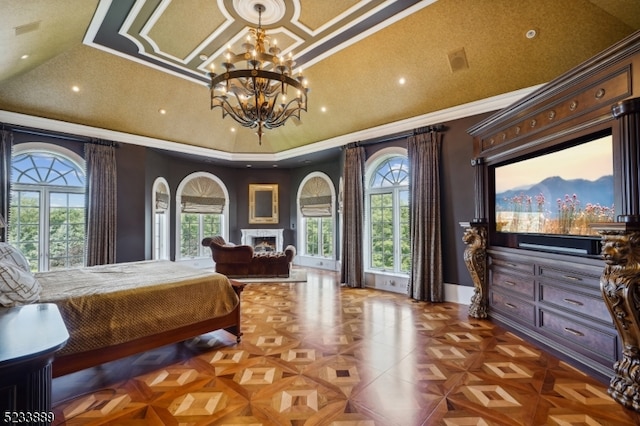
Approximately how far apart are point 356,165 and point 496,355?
3.99 m

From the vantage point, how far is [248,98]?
3195 mm

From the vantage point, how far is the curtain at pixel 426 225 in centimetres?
483

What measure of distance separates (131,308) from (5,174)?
410 centimetres

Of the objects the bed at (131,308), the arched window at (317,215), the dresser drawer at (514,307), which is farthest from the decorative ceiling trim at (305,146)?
the bed at (131,308)

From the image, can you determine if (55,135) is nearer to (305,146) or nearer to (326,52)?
(305,146)

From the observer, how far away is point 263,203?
8844 millimetres

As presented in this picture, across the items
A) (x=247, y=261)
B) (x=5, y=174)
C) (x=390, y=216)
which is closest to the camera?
(x=5, y=174)

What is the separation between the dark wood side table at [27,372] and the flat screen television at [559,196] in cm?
377

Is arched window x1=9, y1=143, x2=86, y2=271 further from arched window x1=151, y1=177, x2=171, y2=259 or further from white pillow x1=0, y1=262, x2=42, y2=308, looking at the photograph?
white pillow x1=0, y1=262, x2=42, y2=308

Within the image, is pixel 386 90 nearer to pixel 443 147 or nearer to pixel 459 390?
pixel 443 147

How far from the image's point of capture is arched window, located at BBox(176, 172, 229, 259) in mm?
7621

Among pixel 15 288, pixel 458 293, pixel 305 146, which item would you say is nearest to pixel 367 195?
pixel 305 146

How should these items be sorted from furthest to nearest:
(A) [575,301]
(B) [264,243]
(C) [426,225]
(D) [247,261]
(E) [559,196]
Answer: (B) [264,243] → (D) [247,261] → (C) [426,225] → (E) [559,196] → (A) [575,301]

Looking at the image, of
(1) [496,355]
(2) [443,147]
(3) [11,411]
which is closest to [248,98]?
(3) [11,411]
